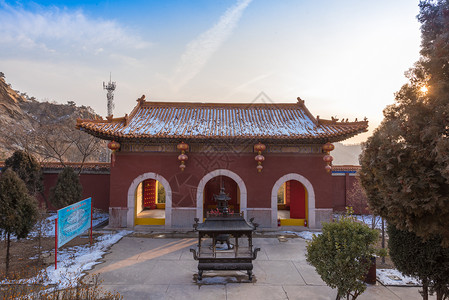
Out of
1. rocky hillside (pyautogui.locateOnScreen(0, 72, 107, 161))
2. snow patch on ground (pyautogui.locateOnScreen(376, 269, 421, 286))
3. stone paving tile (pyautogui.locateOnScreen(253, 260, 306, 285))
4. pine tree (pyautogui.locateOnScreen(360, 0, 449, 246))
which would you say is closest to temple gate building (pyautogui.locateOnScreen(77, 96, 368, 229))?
stone paving tile (pyautogui.locateOnScreen(253, 260, 306, 285))

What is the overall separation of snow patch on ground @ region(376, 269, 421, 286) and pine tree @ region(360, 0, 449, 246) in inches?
129

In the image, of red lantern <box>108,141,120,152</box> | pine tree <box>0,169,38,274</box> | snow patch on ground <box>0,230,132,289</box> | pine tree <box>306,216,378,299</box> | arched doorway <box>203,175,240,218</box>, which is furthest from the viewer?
arched doorway <box>203,175,240,218</box>

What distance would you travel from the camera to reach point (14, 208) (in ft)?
19.1

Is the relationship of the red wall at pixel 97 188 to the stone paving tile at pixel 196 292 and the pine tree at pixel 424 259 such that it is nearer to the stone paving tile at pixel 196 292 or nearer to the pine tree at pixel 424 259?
the stone paving tile at pixel 196 292

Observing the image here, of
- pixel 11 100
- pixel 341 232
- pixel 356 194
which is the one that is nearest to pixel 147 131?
pixel 341 232

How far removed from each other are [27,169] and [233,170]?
30.8ft

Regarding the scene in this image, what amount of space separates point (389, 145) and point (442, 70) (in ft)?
3.54

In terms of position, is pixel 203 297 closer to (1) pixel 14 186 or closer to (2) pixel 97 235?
(1) pixel 14 186

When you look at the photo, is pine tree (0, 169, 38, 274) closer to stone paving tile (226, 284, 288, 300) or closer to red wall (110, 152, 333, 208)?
red wall (110, 152, 333, 208)

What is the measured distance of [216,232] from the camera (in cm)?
560

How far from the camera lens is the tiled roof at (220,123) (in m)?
9.06

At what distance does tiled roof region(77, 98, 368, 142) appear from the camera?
357 inches

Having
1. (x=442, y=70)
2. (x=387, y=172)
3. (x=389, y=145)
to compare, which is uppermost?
(x=442, y=70)

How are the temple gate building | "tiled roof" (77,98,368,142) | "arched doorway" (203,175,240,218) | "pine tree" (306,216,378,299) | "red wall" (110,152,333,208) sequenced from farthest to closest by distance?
"arched doorway" (203,175,240,218) < "red wall" (110,152,333,208) < the temple gate building < "tiled roof" (77,98,368,142) < "pine tree" (306,216,378,299)
